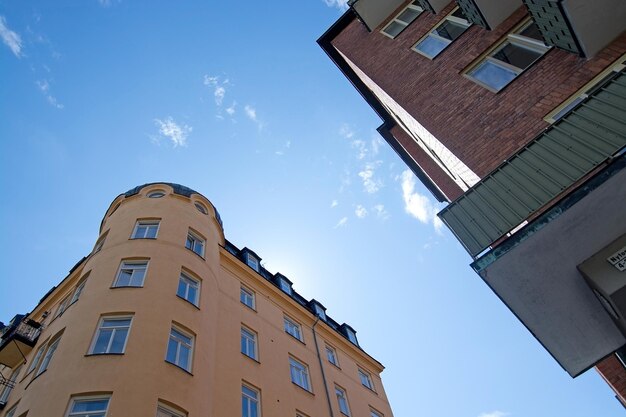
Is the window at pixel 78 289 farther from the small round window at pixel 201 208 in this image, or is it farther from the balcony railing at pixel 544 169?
the balcony railing at pixel 544 169

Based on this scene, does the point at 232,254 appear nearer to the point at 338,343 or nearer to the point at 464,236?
the point at 338,343

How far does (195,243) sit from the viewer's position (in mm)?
16812

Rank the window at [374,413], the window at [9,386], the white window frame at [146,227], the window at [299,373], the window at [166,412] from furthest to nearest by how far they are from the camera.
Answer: the window at [374,413] < the window at [299,373] < the white window frame at [146,227] < the window at [9,386] < the window at [166,412]

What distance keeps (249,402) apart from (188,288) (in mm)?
4450

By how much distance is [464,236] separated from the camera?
6.27 m

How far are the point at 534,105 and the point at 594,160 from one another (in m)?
2.90

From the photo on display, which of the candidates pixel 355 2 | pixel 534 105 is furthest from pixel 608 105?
pixel 355 2

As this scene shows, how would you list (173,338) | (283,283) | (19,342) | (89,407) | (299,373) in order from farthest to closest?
1. (283,283)
2. (299,373)
3. (19,342)
4. (173,338)
5. (89,407)

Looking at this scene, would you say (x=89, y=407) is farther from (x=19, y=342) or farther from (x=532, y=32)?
(x=532, y=32)

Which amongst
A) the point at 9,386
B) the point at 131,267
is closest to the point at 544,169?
the point at 131,267

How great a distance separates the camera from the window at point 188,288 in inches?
553

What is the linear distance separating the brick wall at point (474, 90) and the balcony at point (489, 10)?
149 millimetres

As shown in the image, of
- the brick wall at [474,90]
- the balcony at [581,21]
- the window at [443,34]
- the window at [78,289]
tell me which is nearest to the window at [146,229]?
the window at [78,289]

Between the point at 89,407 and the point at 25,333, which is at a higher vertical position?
the point at 25,333
